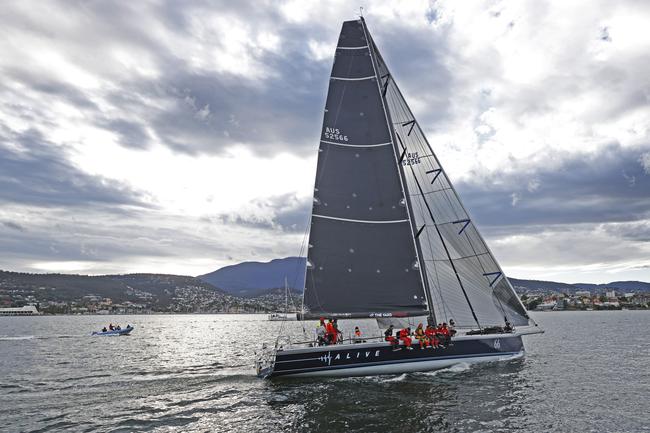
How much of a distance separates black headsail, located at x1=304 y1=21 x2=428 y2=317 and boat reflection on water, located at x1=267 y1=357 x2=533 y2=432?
3171 mm

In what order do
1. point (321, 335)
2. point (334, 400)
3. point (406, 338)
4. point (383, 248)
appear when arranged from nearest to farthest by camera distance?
point (334, 400) < point (406, 338) < point (321, 335) < point (383, 248)

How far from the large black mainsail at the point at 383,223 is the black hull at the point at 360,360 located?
167 cm

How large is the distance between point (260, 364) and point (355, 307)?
526 centimetres

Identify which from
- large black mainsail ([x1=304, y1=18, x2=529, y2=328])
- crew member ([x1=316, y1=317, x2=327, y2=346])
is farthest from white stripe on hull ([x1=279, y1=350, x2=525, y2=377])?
large black mainsail ([x1=304, y1=18, x2=529, y2=328])

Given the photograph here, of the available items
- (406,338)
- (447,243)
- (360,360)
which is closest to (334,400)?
(360,360)

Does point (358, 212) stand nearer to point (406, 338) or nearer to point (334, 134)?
point (334, 134)

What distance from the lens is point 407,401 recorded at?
18094mm

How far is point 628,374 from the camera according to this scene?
85.4 ft

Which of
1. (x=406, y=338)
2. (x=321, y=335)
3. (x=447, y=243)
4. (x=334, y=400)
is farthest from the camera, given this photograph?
(x=447, y=243)

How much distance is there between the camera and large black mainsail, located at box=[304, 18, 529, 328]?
2194 centimetres

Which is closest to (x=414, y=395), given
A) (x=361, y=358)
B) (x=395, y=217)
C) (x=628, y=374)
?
(x=361, y=358)

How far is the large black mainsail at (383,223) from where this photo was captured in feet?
72.0

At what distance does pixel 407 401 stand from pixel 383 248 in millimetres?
7085

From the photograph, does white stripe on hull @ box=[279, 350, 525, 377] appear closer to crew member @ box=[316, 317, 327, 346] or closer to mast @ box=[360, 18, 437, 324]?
crew member @ box=[316, 317, 327, 346]
